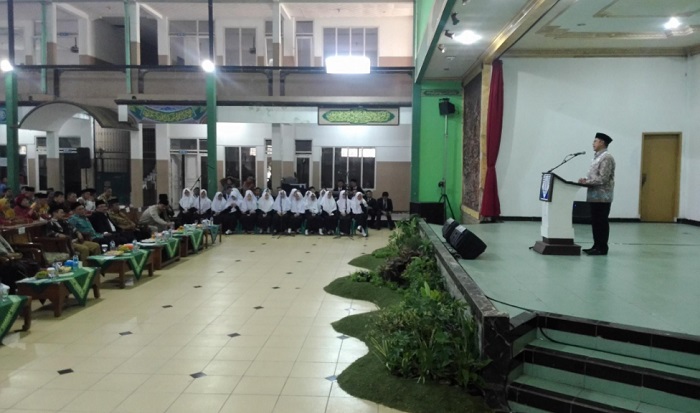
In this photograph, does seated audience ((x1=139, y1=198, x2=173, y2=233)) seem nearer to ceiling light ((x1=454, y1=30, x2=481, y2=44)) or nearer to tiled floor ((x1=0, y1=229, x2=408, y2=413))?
tiled floor ((x1=0, y1=229, x2=408, y2=413))

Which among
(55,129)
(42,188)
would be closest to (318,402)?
(55,129)

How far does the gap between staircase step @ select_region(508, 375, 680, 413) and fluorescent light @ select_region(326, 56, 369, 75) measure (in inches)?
411

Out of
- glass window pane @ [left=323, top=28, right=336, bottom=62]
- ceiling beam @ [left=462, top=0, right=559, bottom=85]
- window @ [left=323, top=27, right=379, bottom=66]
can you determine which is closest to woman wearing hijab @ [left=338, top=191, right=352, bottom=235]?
ceiling beam @ [left=462, top=0, right=559, bottom=85]

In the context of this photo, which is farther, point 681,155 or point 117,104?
point 117,104

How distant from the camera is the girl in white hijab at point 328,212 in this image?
12.9m

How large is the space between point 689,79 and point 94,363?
9994 mm

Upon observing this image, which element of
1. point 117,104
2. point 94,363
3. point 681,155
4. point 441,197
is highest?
point 117,104

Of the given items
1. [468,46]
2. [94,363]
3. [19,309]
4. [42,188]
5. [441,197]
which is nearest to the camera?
[94,363]

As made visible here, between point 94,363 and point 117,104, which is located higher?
point 117,104

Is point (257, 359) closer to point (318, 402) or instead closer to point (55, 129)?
point (318, 402)

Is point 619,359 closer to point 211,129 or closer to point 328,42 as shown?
point 211,129

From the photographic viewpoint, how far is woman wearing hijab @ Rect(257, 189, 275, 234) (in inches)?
512

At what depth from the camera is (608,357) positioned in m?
3.43

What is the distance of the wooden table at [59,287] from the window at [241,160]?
1071 cm
